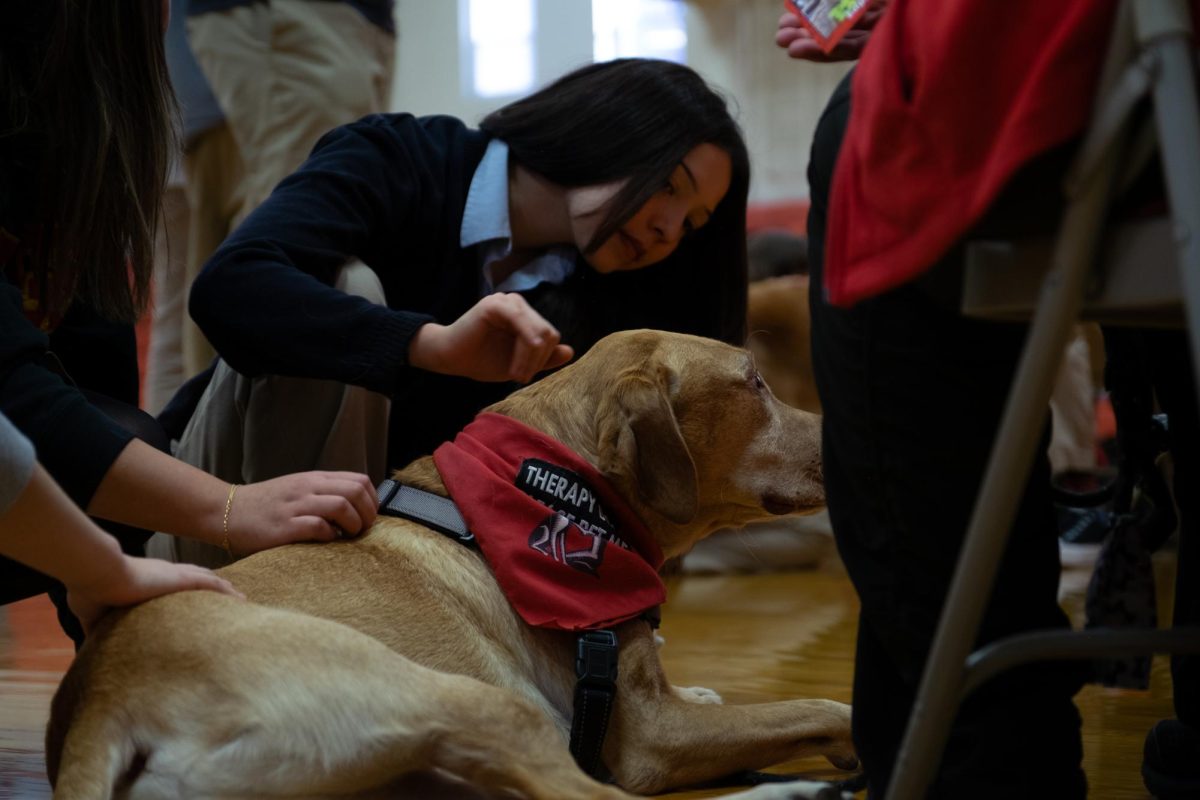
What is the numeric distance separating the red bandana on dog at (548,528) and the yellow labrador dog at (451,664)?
2.2 inches

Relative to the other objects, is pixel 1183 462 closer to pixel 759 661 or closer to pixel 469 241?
pixel 759 661

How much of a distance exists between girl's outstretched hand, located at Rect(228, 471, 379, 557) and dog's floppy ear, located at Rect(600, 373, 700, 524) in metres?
0.41

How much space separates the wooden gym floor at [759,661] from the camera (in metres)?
2.09

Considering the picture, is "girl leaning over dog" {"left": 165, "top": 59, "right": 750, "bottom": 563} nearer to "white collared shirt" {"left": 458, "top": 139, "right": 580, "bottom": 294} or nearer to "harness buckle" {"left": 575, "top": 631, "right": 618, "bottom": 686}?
"white collared shirt" {"left": 458, "top": 139, "right": 580, "bottom": 294}

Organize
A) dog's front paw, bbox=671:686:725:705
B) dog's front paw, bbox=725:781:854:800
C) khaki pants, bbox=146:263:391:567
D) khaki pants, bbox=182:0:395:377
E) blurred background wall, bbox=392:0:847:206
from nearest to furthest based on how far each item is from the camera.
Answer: dog's front paw, bbox=725:781:854:800 → dog's front paw, bbox=671:686:725:705 → khaki pants, bbox=146:263:391:567 → khaki pants, bbox=182:0:395:377 → blurred background wall, bbox=392:0:847:206

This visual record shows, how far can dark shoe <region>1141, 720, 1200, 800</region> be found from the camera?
1.76 meters

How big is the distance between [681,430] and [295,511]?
0.67 m

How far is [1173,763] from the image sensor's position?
1.80 meters

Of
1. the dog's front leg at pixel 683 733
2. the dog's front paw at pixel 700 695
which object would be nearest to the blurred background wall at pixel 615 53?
the dog's front paw at pixel 700 695

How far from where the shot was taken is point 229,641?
154cm

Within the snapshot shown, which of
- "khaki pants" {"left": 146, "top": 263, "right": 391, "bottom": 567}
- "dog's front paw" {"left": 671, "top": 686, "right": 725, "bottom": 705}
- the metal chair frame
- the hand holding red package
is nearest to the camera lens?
the metal chair frame

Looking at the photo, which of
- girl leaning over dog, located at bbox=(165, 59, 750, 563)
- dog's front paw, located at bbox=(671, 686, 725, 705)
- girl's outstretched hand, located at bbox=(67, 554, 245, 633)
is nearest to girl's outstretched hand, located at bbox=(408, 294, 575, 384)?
girl leaning over dog, located at bbox=(165, 59, 750, 563)

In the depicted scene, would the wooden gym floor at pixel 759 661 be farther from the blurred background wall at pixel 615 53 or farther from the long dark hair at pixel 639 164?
the blurred background wall at pixel 615 53

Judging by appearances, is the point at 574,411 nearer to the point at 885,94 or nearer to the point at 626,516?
the point at 626,516
